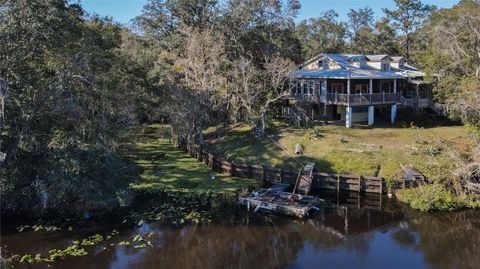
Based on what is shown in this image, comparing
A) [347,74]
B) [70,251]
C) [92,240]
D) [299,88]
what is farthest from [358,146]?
[70,251]

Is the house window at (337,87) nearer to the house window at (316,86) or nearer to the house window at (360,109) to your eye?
the house window at (316,86)

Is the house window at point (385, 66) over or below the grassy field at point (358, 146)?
over

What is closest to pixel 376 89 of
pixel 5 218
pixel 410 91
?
pixel 410 91

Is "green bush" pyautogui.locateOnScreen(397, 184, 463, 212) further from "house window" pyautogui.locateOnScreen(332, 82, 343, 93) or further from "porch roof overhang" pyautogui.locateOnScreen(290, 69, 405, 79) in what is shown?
"house window" pyautogui.locateOnScreen(332, 82, 343, 93)

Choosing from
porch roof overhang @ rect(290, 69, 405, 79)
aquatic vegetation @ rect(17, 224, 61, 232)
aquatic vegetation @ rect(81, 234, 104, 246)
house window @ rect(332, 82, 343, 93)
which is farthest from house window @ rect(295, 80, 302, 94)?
aquatic vegetation @ rect(17, 224, 61, 232)

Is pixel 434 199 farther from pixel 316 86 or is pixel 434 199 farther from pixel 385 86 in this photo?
pixel 385 86

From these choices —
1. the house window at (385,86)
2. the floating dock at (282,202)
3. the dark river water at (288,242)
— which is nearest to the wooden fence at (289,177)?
the floating dock at (282,202)
